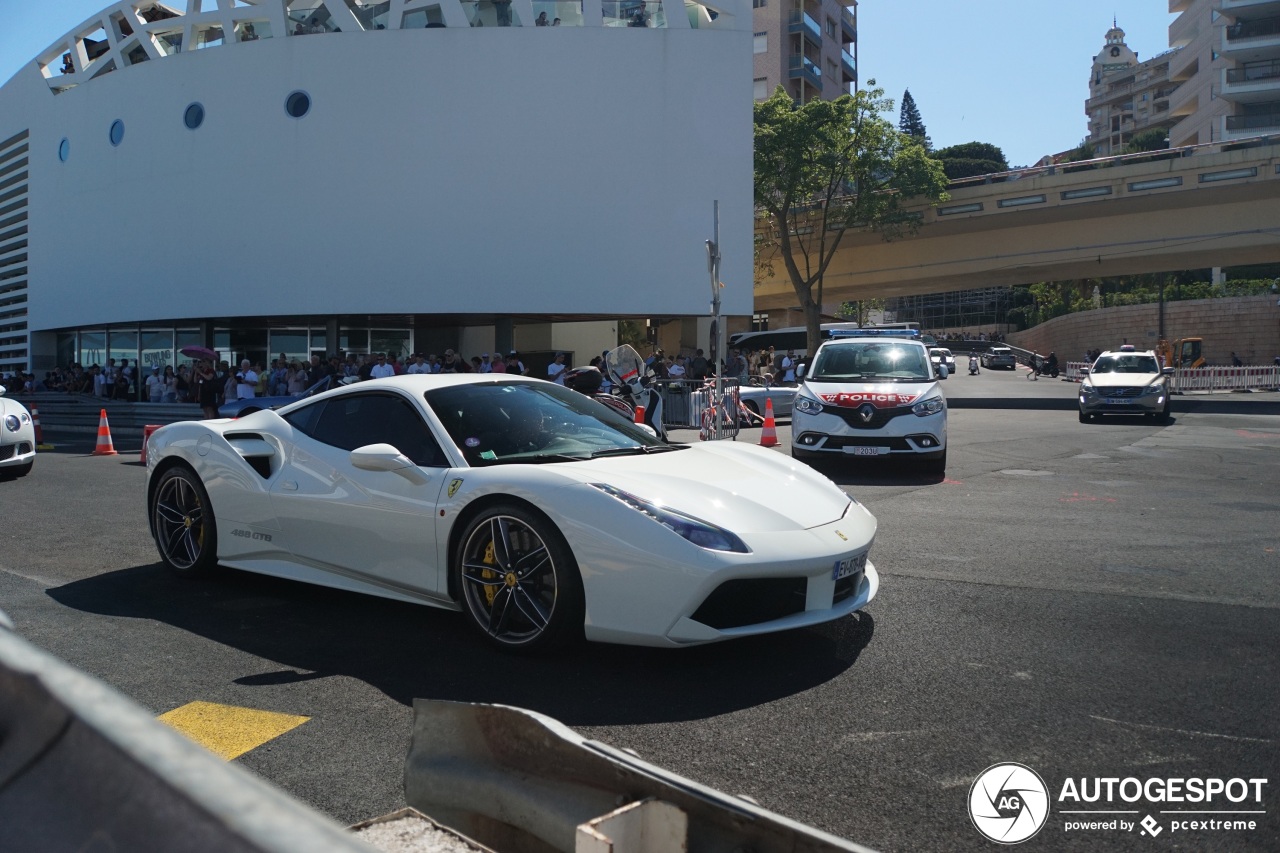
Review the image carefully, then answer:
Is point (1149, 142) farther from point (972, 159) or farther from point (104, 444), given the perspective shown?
point (104, 444)

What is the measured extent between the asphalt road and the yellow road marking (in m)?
0.07

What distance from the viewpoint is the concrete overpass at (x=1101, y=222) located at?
33625mm

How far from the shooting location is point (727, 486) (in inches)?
187

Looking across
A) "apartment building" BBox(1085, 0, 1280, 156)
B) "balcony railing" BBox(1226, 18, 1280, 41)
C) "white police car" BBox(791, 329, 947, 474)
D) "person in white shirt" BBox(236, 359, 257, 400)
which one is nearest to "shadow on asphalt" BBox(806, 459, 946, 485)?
"white police car" BBox(791, 329, 947, 474)

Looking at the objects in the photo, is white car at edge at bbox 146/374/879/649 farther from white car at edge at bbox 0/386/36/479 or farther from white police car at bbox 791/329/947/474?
white car at edge at bbox 0/386/36/479

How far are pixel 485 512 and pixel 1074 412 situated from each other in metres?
25.0

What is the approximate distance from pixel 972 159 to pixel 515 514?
121 m

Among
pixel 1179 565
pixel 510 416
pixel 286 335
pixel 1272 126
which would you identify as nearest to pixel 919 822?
pixel 510 416

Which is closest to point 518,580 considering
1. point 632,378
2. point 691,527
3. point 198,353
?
point 691,527

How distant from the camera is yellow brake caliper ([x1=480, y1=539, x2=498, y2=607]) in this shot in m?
A: 4.58

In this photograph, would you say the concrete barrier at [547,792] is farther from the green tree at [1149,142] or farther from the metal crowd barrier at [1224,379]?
the green tree at [1149,142]

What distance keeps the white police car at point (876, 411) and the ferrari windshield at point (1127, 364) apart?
1171 centimetres

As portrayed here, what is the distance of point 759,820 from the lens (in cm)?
157

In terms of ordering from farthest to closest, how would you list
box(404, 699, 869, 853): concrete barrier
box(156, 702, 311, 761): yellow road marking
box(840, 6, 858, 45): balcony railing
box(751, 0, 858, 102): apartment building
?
box(840, 6, 858, 45): balcony railing
box(751, 0, 858, 102): apartment building
box(156, 702, 311, 761): yellow road marking
box(404, 699, 869, 853): concrete barrier
